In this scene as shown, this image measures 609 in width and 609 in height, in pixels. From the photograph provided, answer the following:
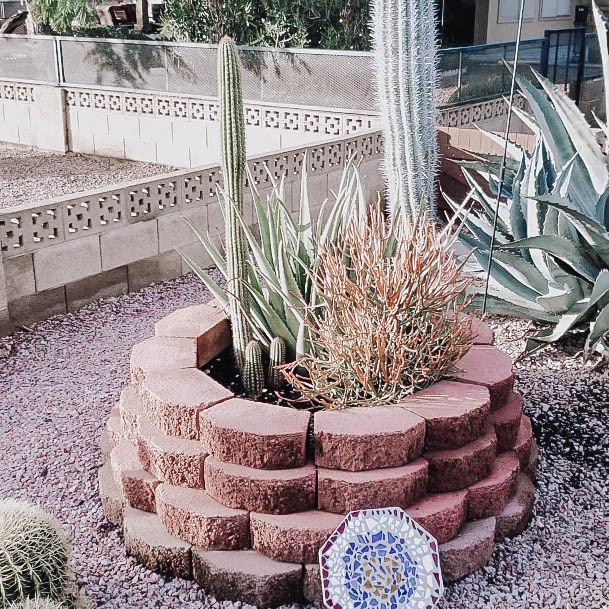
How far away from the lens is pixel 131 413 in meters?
3.15

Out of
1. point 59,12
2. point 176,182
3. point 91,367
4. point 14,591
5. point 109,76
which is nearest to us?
point 14,591

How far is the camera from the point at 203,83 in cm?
984

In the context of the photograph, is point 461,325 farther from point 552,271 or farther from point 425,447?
point 552,271

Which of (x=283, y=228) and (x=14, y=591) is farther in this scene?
(x=283, y=228)

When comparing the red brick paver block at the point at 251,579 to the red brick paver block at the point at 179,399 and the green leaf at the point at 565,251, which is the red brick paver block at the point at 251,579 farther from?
the green leaf at the point at 565,251

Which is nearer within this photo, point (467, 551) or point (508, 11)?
point (467, 551)

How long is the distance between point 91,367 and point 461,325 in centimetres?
236

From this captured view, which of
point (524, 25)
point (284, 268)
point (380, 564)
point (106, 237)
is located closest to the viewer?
point (380, 564)

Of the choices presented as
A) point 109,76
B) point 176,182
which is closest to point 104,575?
point 176,182

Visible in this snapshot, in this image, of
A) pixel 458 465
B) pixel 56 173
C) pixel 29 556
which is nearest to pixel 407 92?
pixel 458 465

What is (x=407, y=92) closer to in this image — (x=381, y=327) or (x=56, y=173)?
(x=381, y=327)

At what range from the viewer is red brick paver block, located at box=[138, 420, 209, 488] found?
2836 millimetres

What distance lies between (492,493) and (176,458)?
1.11 metres

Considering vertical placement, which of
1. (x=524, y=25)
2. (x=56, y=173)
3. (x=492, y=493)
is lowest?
(x=56, y=173)
